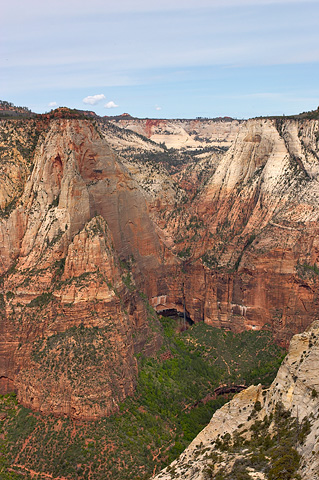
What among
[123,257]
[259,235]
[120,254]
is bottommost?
[123,257]

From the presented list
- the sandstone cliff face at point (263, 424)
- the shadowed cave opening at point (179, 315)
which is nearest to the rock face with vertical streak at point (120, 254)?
the shadowed cave opening at point (179, 315)

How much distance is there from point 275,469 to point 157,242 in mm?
55881

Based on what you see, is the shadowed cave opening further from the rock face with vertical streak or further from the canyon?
the rock face with vertical streak

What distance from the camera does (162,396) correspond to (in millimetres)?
63469

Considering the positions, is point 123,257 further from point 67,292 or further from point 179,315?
point 179,315

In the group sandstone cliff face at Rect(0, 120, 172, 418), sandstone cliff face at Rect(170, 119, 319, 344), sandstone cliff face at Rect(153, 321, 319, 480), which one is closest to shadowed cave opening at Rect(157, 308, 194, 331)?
sandstone cliff face at Rect(170, 119, 319, 344)

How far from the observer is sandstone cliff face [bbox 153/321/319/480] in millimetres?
30405

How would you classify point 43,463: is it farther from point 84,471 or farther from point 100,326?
point 100,326

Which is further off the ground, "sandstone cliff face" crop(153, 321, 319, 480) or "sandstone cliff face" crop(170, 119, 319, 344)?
"sandstone cliff face" crop(170, 119, 319, 344)

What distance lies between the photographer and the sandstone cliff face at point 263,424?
30405mm

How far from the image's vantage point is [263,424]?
36.0m

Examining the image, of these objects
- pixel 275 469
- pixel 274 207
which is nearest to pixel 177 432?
pixel 275 469

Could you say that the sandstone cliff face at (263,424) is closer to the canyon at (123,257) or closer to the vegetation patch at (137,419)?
the canyon at (123,257)

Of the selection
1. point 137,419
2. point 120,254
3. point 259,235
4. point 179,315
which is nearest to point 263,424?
point 137,419
